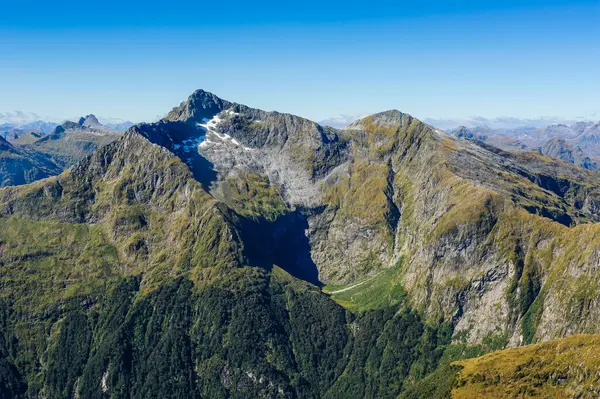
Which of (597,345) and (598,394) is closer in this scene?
(598,394)

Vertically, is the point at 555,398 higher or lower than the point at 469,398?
higher

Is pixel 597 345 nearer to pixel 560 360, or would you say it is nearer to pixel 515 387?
pixel 560 360

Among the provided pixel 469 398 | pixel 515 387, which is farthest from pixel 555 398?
pixel 469 398

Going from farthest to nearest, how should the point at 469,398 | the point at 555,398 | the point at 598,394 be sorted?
the point at 469,398, the point at 555,398, the point at 598,394

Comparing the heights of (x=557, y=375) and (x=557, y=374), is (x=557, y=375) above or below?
below

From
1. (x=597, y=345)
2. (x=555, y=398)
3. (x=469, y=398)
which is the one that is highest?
(x=597, y=345)

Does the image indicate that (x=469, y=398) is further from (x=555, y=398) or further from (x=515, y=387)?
(x=555, y=398)

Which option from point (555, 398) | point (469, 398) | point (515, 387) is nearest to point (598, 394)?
point (555, 398)

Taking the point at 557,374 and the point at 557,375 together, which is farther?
the point at 557,374

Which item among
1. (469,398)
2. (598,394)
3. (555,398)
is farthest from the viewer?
(469,398)
